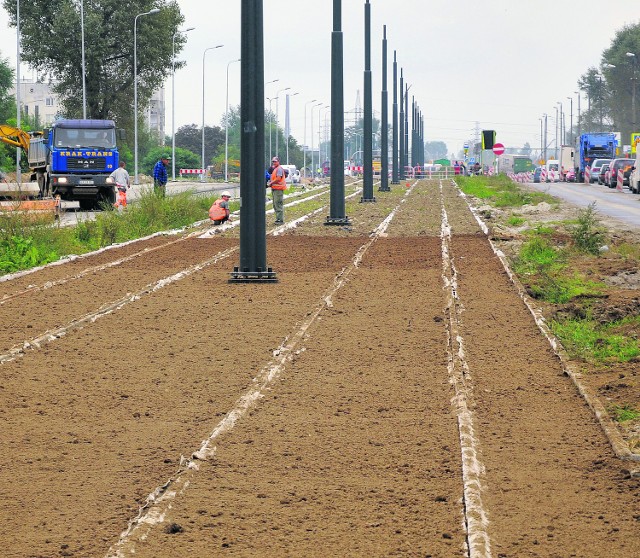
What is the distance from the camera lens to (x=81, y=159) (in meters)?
42.2

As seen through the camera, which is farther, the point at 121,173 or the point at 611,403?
the point at 121,173

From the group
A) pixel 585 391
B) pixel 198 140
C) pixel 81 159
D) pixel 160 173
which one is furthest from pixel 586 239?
pixel 198 140

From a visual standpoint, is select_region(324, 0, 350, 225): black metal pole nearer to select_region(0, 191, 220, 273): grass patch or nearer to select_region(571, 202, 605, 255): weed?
select_region(0, 191, 220, 273): grass patch

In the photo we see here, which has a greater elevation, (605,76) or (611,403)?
(605,76)

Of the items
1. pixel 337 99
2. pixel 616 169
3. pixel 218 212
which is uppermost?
pixel 337 99

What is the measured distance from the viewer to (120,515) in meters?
6.38

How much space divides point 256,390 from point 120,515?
3374mm

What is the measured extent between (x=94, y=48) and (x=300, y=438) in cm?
6976

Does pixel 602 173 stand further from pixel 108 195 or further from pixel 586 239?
pixel 586 239

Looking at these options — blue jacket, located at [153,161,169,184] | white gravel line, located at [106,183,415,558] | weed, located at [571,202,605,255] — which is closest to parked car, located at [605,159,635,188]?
blue jacket, located at [153,161,169,184]

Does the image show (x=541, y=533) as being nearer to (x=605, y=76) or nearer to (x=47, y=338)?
(x=47, y=338)

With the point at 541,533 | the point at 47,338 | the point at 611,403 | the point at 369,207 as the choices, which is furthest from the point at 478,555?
the point at 369,207

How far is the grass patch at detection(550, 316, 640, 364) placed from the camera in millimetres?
11516

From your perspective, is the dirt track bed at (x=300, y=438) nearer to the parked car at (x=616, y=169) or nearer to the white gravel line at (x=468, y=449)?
the white gravel line at (x=468, y=449)
